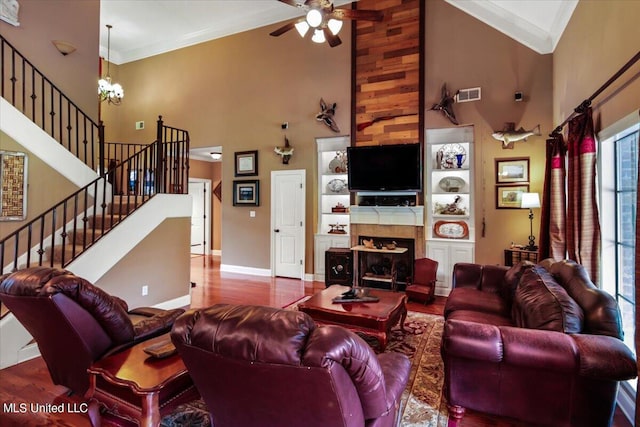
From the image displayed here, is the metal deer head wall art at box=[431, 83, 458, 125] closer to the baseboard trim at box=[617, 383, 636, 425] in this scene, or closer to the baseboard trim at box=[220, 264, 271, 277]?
the baseboard trim at box=[617, 383, 636, 425]

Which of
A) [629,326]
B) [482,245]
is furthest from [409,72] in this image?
[629,326]

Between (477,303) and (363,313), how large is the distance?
3.57 feet

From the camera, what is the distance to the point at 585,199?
2881 millimetres

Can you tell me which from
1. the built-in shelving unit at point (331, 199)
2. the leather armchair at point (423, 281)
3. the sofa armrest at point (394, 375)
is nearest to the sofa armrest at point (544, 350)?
the sofa armrest at point (394, 375)

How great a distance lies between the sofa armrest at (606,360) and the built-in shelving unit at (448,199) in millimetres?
3680

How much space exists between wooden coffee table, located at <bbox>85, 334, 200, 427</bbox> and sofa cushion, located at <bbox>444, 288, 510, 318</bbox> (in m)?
2.35

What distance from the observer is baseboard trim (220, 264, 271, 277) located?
22.4 ft

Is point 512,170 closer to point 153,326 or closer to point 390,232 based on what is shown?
point 390,232

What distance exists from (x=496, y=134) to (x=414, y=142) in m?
1.21

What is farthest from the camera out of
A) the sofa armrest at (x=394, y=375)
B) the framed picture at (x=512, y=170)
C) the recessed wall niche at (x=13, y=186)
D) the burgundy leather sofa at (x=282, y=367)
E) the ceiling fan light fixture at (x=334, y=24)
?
the framed picture at (x=512, y=170)

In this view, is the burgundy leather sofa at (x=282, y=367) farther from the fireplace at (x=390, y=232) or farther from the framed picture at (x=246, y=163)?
the framed picture at (x=246, y=163)

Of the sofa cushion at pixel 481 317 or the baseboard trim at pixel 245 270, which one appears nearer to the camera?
the sofa cushion at pixel 481 317

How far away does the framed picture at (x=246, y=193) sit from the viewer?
6.91m

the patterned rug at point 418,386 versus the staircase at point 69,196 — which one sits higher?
the staircase at point 69,196
